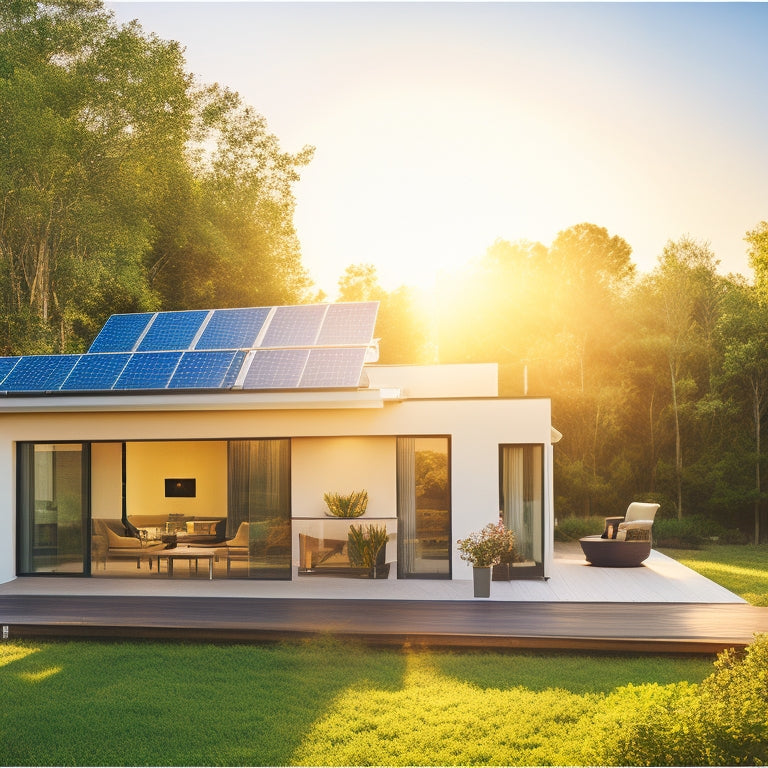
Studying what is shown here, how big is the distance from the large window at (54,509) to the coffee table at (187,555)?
1325 mm

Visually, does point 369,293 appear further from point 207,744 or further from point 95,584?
point 207,744

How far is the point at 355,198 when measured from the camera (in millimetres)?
27297

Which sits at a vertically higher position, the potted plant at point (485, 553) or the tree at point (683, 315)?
the tree at point (683, 315)

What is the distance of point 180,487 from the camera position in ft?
61.2

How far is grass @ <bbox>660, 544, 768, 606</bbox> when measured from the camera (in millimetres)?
13314

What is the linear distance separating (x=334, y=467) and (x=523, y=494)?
3058mm

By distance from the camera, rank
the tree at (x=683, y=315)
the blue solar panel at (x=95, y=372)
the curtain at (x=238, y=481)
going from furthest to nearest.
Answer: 1. the tree at (x=683, y=315)
2. the curtain at (x=238, y=481)
3. the blue solar panel at (x=95, y=372)

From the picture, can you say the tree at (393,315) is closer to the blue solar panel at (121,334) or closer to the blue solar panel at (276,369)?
the blue solar panel at (121,334)

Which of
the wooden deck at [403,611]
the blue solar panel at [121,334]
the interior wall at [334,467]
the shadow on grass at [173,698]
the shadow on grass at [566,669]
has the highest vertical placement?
the blue solar panel at [121,334]

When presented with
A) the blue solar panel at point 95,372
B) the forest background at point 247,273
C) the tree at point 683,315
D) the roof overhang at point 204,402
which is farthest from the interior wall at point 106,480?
the tree at point 683,315

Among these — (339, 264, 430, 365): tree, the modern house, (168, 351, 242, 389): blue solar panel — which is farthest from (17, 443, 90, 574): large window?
(339, 264, 430, 365): tree

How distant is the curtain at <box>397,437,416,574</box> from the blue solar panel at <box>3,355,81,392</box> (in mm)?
5561

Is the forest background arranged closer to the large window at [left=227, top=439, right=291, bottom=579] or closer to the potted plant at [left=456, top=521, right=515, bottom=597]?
the large window at [left=227, top=439, right=291, bottom=579]

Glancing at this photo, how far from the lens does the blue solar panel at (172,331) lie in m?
14.7
